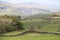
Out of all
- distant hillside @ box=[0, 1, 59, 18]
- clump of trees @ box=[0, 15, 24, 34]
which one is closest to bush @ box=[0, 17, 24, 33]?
clump of trees @ box=[0, 15, 24, 34]

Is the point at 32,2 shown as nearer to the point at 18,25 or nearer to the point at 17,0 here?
the point at 17,0

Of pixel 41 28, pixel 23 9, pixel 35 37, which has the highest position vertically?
pixel 23 9

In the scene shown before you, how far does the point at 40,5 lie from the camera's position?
2027 mm

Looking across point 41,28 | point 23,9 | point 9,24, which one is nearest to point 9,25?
point 9,24

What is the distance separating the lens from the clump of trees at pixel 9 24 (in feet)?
6.43

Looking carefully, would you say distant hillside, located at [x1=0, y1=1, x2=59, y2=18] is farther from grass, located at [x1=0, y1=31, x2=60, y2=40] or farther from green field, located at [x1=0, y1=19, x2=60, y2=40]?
grass, located at [x1=0, y1=31, x2=60, y2=40]

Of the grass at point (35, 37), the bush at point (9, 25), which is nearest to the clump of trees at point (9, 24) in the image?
the bush at point (9, 25)

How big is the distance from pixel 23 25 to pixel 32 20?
15 cm

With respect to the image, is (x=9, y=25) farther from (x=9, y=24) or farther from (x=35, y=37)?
(x=35, y=37)

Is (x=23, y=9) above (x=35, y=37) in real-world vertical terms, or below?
above

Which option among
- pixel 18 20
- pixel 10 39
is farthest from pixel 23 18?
pixel 10 39

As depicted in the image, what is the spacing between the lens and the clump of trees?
1.96 metres

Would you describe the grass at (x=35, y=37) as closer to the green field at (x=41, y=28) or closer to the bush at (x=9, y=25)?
the green field at (x=41, y=28)

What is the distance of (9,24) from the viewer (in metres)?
1.97
